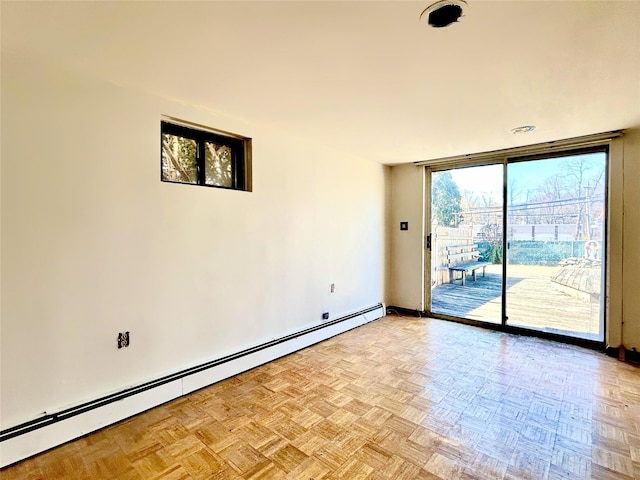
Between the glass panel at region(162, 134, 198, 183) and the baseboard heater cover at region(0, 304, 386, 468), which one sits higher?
the glass panel at region(162, 134, 198, 183)

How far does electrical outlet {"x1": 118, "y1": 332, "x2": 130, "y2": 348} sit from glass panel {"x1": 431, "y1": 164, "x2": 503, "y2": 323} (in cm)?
386

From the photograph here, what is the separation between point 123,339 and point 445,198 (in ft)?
13.4

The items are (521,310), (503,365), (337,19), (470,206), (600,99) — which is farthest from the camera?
(470,206)

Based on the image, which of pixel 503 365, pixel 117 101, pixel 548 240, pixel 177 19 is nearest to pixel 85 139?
pixel 117 101

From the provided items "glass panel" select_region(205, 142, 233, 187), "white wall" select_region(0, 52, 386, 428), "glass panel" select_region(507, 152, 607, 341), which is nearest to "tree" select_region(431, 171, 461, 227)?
"glass panel" select_region(507, 152, 607, 341)

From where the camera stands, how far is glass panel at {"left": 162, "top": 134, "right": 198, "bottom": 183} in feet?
8.11

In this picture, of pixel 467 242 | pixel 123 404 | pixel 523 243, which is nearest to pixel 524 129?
pixel 523 243

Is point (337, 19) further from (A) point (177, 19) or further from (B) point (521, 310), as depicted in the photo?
(B) point (521, 310)

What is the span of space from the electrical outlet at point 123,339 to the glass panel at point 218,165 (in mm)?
1295

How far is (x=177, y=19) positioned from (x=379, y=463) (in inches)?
94.8

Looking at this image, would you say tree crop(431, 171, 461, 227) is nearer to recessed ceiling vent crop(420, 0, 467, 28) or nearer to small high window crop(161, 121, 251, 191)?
small high window crop(161, 121, 251, 191)

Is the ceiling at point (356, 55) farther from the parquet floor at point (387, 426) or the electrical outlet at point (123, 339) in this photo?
the parquet floor at point (387, 426)

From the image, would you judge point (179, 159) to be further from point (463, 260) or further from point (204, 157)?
point (463, 260)

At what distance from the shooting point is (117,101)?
2.12 metres
